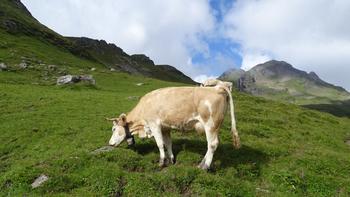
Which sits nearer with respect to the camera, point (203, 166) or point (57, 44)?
point (203, 166)

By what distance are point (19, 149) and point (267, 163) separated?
12.0 metres

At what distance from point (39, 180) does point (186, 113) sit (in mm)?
5861

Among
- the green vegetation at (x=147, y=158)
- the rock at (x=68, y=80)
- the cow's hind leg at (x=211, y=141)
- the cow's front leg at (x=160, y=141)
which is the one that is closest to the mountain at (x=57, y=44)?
the rock at (x=68, y=80)

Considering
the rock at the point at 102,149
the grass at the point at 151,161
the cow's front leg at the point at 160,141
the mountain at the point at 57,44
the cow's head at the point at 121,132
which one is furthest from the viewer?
the mountain at the point at 57,44

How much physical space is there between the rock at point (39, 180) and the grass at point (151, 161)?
0.61 feet

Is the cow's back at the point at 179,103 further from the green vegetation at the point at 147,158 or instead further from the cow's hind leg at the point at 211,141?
the green vegetation at the point at 147,158

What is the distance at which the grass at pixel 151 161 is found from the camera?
48.6ft

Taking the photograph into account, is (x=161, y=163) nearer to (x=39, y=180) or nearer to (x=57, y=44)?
(x=39, y=180)

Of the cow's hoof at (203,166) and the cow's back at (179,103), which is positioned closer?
the cow's back at (179,103)

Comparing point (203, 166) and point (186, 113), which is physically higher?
point (186, 113)

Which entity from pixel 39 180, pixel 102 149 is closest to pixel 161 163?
pixel 102 149

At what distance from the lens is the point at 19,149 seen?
2080cm

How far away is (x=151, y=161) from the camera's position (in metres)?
17.1

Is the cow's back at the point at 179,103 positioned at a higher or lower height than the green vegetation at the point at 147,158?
higher
